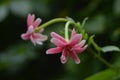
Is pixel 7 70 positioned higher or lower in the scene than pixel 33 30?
higher

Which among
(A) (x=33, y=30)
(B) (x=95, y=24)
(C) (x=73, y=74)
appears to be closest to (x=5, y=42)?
(C) (x=73, y=74)

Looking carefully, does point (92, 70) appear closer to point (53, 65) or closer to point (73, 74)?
point (73, 74)

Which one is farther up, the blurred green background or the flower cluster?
the blurred green background

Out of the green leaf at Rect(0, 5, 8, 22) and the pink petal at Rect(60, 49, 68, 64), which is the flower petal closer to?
the pink petal at Rect(60, 49, 68, 64)

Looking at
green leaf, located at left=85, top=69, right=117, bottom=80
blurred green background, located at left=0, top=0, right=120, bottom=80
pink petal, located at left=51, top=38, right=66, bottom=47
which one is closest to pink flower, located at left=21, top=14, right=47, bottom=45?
pink petal, located at left=51, top=38, right=66, bottom=47

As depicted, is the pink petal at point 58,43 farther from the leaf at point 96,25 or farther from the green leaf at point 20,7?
the green leaf at point 20,7

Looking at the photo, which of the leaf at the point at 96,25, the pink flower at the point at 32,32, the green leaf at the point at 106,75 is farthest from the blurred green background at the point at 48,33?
the pink flower at the point at 32,32

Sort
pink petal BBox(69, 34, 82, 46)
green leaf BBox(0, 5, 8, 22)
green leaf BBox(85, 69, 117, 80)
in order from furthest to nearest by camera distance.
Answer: green leaf BBox(0, 5, 8, 22), green leaf BBox(85, 69, 117, 80), pink petal BBox(69, 34, 82, 46)
